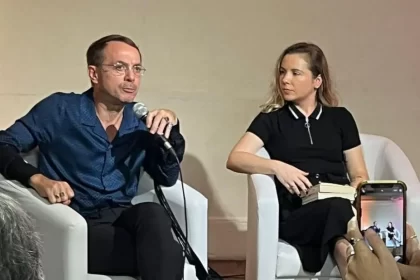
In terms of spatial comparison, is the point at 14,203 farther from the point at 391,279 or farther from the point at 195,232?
the point at 195,232

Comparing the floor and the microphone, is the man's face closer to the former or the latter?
the microphone

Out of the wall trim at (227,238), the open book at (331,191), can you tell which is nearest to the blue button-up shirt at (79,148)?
the open book at (331,191)

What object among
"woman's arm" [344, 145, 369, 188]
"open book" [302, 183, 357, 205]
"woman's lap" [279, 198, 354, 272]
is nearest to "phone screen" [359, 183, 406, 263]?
"woman's lap" [279, 198, 354, 272]

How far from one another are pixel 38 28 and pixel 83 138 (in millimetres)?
1000

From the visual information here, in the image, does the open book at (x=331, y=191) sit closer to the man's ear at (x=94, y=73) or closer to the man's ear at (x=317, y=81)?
the man's ear at (x=317, y=81)

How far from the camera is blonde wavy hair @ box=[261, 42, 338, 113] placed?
9.59 ft

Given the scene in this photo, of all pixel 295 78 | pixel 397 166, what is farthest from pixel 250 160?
pixel 397 166

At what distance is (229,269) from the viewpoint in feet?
11.5

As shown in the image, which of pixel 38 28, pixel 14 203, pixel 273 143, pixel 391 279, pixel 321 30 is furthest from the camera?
pixel 321 30

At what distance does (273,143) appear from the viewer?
9.52 ft

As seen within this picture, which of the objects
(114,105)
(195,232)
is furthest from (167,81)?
(195,232)

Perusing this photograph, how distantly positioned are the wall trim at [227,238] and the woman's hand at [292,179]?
92 cm

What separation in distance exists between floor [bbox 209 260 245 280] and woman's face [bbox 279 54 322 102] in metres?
1.01

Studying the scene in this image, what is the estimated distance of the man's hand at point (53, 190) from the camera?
2.29 meters
